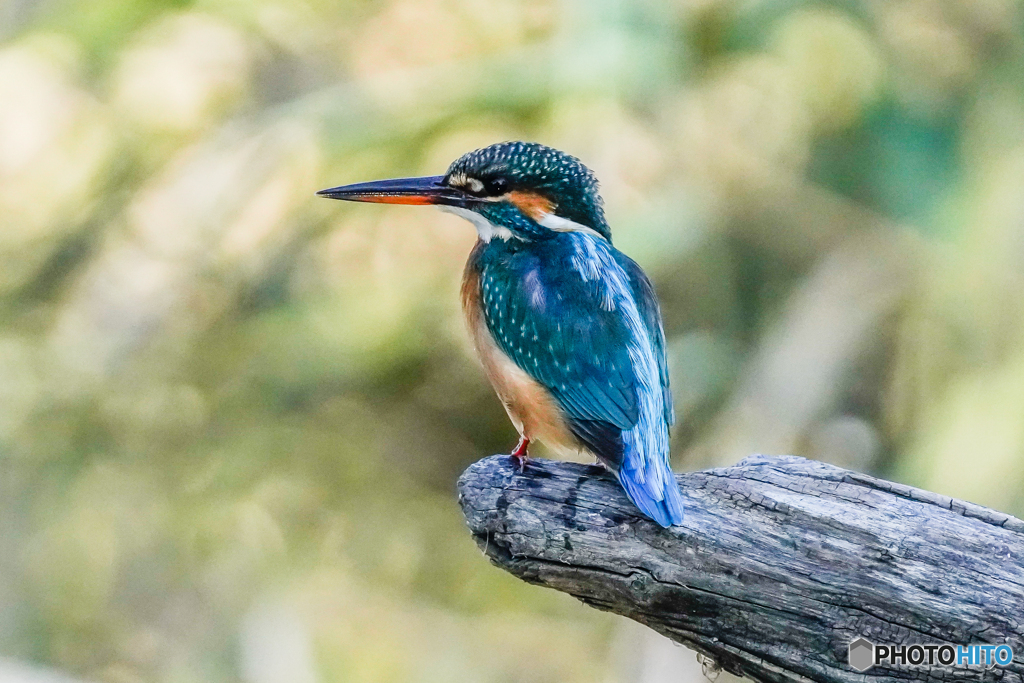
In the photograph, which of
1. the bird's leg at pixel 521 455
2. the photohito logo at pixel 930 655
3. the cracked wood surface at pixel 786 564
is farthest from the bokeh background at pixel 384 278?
the photohito logo at pixel 930 655

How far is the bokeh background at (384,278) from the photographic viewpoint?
4.12 metres

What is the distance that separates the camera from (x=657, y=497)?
196 cm

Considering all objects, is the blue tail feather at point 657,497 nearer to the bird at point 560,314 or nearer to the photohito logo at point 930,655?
the bird at point 560,314

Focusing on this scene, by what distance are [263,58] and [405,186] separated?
2.54m

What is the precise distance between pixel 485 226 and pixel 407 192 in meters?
0.21

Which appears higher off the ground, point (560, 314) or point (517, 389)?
point (560, 314)

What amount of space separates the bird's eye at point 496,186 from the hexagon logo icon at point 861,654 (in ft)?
4.21

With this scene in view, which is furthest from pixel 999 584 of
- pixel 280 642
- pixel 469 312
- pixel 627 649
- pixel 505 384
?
pixel 280 642

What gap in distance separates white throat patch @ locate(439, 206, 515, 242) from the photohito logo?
4.04ft

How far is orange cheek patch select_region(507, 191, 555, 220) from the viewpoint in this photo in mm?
2537

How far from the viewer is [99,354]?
4.50 meters

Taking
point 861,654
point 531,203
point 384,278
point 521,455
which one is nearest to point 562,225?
point 531,203

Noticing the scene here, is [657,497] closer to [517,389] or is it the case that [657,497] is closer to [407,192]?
[517,389]

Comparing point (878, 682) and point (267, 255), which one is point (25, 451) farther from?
point (878, 682)
